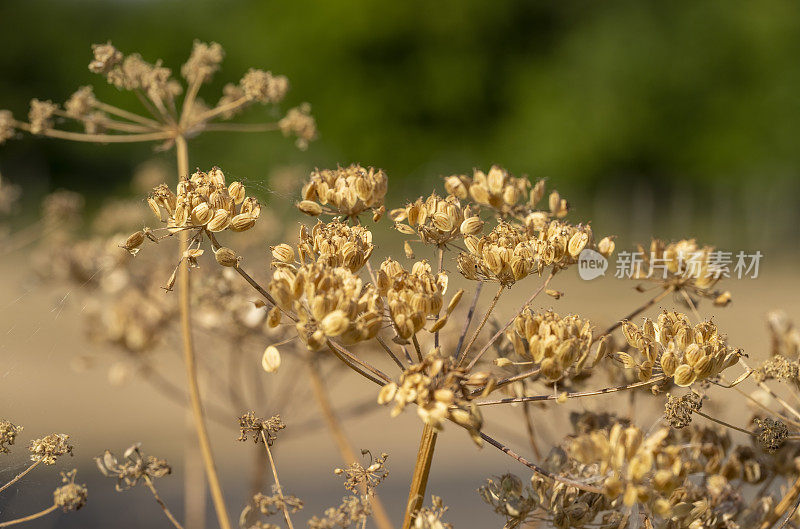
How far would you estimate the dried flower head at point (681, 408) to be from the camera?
3.29ft

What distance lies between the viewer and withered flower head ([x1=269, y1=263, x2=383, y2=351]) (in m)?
0.86

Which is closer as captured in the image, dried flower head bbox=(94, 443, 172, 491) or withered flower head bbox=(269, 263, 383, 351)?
withered flower head bbox=(269, 263, 383, 351)

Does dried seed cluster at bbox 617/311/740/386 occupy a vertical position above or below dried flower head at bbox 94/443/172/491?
above

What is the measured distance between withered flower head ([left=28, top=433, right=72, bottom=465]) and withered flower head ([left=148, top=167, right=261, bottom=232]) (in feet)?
1.00

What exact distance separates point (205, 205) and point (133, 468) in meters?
0.35

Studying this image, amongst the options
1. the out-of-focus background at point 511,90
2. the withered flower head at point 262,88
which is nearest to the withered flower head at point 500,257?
the withered flower head at point 262,88

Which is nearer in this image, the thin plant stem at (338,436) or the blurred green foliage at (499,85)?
the thin plant stem at (338,436)

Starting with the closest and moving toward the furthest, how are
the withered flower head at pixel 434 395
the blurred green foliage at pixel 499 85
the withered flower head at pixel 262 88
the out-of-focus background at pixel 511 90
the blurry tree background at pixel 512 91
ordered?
the withered flower head at pixel 434 395, the withered flower head at pixel 262 88, the out-of-focus background at pixel 511 90, the blurry tree background at pixel 512 91, the blurred green foliage at pixel 499 85

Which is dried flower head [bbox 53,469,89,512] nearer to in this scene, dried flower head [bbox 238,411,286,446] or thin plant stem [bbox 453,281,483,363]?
dried flower head [bbox 238,411,286,446]

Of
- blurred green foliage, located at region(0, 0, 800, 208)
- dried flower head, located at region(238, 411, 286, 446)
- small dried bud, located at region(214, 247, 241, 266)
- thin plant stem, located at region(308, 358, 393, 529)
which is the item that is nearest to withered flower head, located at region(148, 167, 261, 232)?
small dried bud, located at region(214, 247, 241, 266)

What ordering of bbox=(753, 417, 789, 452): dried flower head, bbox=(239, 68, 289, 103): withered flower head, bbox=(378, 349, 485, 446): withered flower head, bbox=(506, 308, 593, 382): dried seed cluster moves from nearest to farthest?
bbox=(378, 349, 485, 446): withered flower head, bbox=(506, 308, 593, 382): dried seed cluster, bbox=(753, 417, 789, 452): dried flower head, bbox=(239, 68, 289, 103): withered flower head

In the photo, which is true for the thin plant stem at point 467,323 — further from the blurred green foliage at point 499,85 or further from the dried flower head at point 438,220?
the blurred green foliage at point 499,85

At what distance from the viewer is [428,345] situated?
5.64ft

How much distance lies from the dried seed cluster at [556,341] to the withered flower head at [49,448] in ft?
1.88
